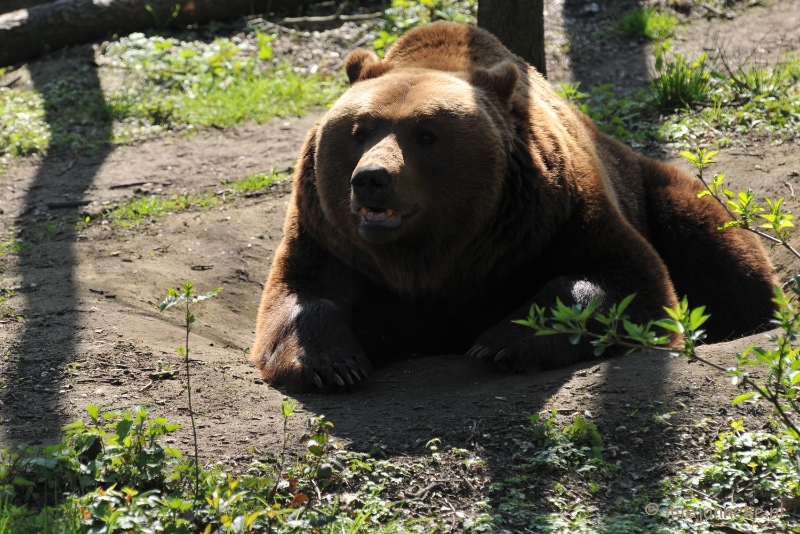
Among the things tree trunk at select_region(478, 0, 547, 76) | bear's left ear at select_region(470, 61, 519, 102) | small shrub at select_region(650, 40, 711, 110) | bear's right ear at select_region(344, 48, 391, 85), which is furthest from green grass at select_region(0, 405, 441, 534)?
small shrub at select_region(650, 40, 711, 110)

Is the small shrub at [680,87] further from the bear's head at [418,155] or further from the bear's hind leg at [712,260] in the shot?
the bear's head at [418,155]

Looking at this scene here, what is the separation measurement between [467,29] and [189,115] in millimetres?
4034

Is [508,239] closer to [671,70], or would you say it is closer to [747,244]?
[747,244]

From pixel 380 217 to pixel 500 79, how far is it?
3.85 ft

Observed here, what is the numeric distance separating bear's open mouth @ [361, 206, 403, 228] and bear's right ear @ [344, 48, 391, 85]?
118cm

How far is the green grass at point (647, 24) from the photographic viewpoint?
389 inches

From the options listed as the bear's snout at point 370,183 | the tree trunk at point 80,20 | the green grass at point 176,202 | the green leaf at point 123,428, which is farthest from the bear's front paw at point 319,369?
the tree trunk at point 80,20

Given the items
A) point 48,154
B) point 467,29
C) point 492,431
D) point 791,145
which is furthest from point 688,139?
point 48,154

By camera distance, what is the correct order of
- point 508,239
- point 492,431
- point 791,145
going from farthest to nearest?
1. point 791,145
2. point 508,239
3. point 492,431

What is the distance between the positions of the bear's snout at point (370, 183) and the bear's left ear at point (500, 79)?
1.08 metres

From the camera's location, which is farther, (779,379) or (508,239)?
(508,239)

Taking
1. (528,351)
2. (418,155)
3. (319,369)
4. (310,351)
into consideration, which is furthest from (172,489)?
(418,155)

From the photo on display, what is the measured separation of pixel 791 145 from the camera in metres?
7.13

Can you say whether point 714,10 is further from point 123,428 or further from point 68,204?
point 123,428
